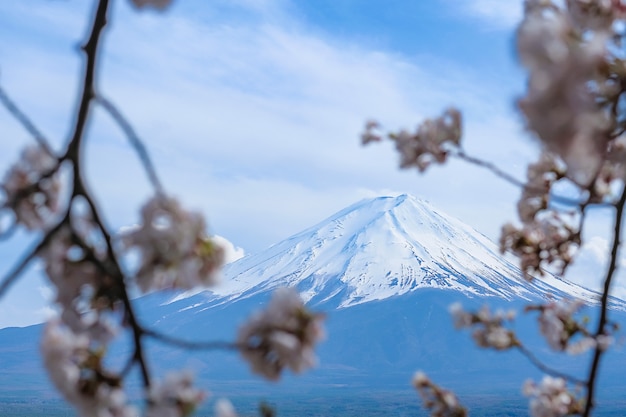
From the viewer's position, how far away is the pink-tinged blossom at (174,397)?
1.74 feet

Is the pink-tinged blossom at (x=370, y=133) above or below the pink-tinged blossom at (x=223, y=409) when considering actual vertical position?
above

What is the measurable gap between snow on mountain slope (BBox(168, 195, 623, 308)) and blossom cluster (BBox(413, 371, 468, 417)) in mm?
71088

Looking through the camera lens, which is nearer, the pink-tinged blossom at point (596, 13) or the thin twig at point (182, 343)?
the thin twig at point (182, 343)

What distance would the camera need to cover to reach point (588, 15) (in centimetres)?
74

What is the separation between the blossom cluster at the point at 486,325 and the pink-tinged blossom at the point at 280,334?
73cm

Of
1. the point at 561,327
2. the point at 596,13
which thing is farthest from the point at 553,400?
the point at 596,13

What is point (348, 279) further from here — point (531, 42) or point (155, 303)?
point (531, 42)

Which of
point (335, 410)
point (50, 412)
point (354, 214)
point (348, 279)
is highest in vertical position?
point (354, 214)

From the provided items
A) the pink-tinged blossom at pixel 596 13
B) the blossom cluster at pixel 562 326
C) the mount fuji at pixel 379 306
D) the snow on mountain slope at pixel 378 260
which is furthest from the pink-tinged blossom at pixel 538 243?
the mount fuji at pixel 379 306

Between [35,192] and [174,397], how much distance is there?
0.26m

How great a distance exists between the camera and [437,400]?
1238 millimetres

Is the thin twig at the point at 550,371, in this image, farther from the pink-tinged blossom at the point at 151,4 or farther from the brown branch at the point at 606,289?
the pink-tinged blossom at the point at 151,4

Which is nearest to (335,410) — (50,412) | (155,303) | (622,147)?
(50,412)

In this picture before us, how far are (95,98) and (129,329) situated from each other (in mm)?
175
